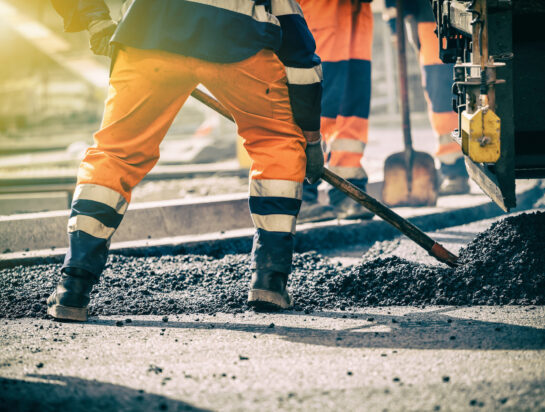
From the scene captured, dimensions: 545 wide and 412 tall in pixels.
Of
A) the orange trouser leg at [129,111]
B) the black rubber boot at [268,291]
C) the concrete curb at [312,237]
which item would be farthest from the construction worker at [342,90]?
the orange trouser leg at [129,111]

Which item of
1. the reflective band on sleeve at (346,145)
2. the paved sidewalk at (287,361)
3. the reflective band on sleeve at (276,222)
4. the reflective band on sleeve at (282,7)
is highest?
the reflective band on sleeve at (282,7)

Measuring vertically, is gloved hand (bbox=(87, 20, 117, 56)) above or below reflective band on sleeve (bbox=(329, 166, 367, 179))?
above

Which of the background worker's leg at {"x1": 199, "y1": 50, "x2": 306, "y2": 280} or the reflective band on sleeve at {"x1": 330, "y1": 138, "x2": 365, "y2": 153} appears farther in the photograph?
the reflective band on sleeve at {"x1": 330, "y1": 138, "x2": 365, "y2": 153}

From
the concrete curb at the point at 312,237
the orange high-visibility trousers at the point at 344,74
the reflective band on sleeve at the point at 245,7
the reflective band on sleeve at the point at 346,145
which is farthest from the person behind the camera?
the reflective band on sleeve at the point at 346,145

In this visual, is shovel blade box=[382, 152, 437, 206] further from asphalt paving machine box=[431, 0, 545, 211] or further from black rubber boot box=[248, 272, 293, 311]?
black rubber boot box=[248, 272, 293, 311]

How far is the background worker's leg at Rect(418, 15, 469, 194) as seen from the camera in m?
5.48

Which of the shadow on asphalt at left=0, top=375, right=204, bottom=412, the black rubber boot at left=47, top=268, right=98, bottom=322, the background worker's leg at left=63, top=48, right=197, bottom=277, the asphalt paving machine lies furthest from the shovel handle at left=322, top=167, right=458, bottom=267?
the shadow on asphalt at left=0, top=375, right=204, bottom=412

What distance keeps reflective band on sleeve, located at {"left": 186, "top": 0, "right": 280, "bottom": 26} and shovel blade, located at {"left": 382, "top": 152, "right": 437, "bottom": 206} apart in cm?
278

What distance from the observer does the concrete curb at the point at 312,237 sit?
3.94 meters

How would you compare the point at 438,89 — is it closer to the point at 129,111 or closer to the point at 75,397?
the point at 129,111

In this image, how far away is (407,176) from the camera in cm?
535

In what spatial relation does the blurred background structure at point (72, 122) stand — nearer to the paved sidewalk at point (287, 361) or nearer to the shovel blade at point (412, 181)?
the shovel blade at point (412, 181)

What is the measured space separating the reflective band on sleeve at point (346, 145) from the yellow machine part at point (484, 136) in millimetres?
2170

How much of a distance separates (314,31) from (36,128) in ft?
36.6
